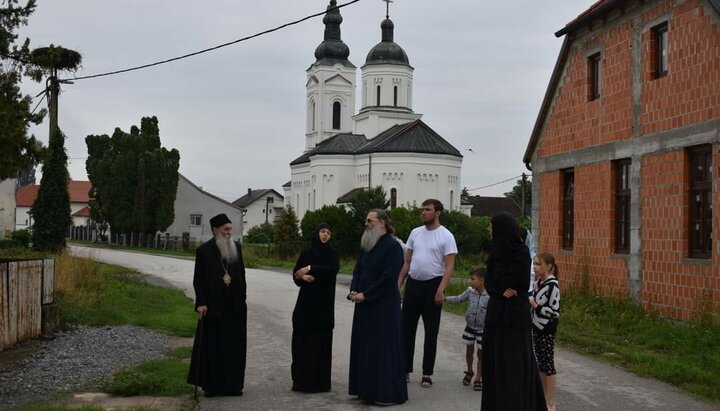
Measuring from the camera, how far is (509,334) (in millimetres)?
7418

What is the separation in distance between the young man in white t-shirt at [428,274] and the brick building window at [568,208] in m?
10.5

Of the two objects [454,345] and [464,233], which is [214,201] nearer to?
[464,233]

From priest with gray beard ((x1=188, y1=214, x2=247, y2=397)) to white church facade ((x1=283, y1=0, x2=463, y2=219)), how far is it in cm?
6295

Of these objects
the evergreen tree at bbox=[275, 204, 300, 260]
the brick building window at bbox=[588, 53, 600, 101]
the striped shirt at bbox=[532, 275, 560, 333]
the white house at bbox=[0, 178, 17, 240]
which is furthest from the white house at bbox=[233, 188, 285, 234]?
the striped shirt at bbox=[532, 275, 560, 333]

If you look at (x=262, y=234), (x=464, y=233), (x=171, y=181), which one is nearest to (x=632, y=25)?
(x=464, y=233)

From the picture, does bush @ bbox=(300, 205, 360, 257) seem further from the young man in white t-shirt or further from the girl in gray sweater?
the girl in gray sweater

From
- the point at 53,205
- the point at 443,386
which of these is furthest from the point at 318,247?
the point at 53,205

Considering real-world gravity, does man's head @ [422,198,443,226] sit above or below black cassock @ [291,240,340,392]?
above

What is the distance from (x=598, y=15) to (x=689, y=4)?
10.3ft

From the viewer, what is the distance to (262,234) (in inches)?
3278

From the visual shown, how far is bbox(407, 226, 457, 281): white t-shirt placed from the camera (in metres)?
10.2

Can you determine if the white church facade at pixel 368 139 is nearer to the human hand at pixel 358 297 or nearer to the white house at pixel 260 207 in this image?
the white house at pixel 260 207

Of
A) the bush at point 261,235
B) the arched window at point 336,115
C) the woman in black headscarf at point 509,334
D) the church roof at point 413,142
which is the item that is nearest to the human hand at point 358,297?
the woman in black headscarf at point 509,334

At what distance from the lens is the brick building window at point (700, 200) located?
1497cm
